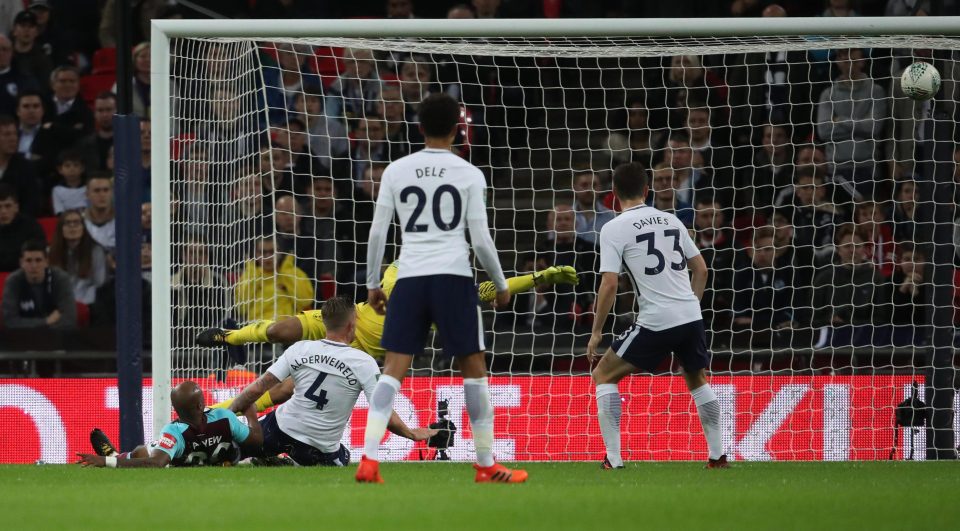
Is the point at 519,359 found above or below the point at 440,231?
below

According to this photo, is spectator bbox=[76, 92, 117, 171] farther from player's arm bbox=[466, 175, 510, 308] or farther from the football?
player's arm bbox=[466, 175, 510, 308]

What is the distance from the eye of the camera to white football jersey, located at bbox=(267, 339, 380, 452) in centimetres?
868

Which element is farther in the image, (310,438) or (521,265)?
(521,265)

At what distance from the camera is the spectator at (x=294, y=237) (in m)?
11.6

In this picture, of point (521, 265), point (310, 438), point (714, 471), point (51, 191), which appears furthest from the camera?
point (51, 191)

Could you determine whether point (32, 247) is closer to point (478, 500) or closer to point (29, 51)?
point (29, 51)

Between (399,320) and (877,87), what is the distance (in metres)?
7.08

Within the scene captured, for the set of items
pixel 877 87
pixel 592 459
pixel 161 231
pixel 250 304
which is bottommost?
Result: pixel 592 459

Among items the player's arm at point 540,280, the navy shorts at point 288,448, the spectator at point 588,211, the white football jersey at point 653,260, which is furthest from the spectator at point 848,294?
the navy shorts at point 288,448

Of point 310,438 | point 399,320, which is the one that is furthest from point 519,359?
point 399,320

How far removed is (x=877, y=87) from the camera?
1218 centimetres

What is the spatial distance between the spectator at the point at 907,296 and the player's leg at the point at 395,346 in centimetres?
535

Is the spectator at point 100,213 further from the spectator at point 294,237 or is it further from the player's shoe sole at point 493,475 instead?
the player's shoe sole at point 493,475

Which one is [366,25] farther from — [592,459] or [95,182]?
[95,182]
